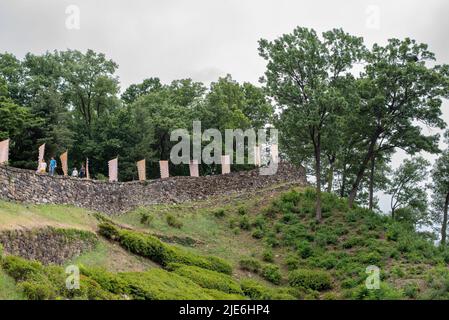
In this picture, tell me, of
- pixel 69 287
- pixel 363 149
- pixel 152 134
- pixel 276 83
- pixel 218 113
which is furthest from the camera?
pixel 218 113

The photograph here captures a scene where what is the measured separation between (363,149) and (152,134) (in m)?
17.6

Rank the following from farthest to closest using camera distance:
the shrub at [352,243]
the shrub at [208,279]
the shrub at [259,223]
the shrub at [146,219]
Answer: the shrub at [259,223]
the shrub at [352,243]
the shrub at [146,219]
the shrub at [208,279]

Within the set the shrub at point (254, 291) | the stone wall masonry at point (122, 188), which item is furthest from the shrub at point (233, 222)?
the shrub at point (254, 291)

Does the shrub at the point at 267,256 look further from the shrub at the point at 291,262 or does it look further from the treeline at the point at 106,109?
the treeline at the point at 106,109

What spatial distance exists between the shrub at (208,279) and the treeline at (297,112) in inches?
558

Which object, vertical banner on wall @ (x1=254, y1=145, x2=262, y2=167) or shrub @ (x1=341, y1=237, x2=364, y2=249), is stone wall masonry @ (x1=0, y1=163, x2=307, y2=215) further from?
shrub @ (x1=341, y1=237, x2=364, y2=249)

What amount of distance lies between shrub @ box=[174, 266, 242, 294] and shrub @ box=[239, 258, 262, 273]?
14.3 ft

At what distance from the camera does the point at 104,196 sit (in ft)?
117

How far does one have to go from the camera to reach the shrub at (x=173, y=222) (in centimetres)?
3668

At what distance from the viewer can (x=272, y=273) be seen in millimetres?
32719

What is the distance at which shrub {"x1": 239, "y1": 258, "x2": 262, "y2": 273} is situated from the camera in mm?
33000

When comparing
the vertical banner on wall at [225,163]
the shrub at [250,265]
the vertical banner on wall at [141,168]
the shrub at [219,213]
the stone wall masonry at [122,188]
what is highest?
the vertical banner on wall at [225,163]
